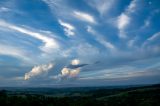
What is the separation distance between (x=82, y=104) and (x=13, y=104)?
4893 centimetres

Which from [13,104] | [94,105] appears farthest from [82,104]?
[13,104]

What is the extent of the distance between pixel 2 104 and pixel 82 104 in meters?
56.4

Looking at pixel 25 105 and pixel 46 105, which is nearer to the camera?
pixel 25 105

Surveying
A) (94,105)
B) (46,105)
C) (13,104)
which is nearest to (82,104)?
(94,105)

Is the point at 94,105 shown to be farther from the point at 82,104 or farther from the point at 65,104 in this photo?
the point at 65,104

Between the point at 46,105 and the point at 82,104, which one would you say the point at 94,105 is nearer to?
the point at 82,104

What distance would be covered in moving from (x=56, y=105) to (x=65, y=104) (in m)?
6.93

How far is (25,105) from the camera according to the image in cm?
17625

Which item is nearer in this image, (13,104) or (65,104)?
(13,104)

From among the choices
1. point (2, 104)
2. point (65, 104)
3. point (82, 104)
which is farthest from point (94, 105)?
point (2, 104)

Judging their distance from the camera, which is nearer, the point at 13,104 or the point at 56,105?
the point at 13,104

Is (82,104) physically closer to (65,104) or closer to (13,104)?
(65,104)

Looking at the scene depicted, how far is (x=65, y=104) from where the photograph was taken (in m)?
187

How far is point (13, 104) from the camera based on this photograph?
174 metres
